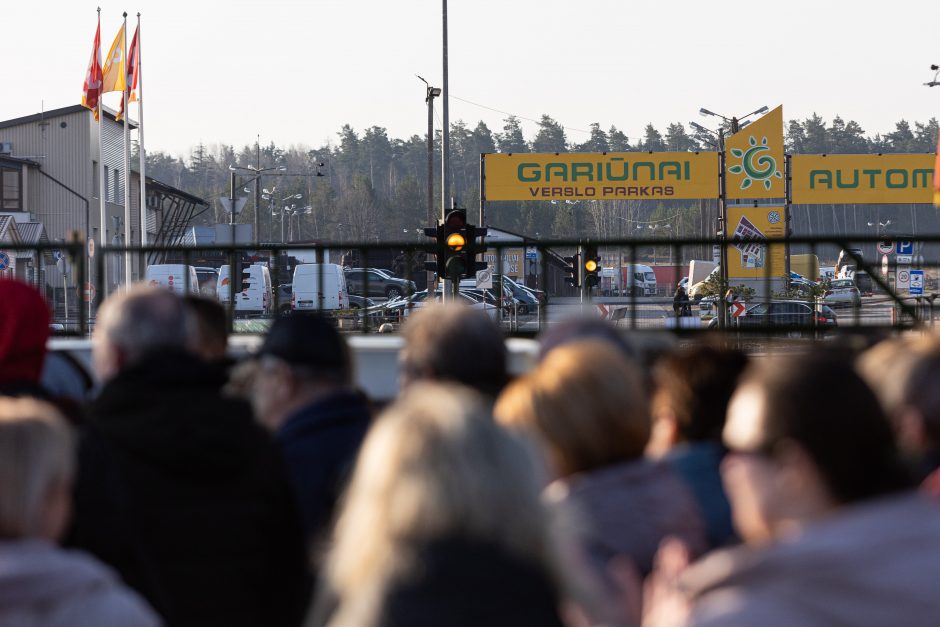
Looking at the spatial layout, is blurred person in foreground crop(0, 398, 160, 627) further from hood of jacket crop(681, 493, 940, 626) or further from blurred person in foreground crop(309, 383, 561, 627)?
hood of jacket crop(681, 493, 940, 626)

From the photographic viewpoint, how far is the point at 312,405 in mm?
4020

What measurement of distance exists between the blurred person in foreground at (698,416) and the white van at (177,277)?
816 centimetres

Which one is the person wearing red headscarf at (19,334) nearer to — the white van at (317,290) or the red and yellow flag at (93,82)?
the white van at (317,290)

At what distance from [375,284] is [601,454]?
12.0 m

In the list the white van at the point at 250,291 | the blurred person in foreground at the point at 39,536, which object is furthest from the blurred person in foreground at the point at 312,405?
the white van at the point at 250,291

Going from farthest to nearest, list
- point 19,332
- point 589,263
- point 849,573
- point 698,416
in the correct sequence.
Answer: point 589,263 → point 19,332 → point 698,416 → point 849,573

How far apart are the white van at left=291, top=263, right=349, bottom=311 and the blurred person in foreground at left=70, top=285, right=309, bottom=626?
29.5ft

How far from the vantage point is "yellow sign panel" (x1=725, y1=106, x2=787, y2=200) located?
50.3 metres

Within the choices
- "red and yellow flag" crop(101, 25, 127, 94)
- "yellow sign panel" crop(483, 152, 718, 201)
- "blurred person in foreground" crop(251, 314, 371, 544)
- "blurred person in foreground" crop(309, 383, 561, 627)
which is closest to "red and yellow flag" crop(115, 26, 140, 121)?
"red and yellow flag" crop(101, 25, 127, 94)

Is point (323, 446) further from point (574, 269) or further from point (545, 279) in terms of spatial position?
point (574, 269)

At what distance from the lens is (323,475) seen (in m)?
3.90

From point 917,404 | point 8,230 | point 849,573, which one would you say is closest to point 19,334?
point 917,404

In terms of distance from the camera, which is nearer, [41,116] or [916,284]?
[916,284]

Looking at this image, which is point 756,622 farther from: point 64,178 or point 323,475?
point 64,178
